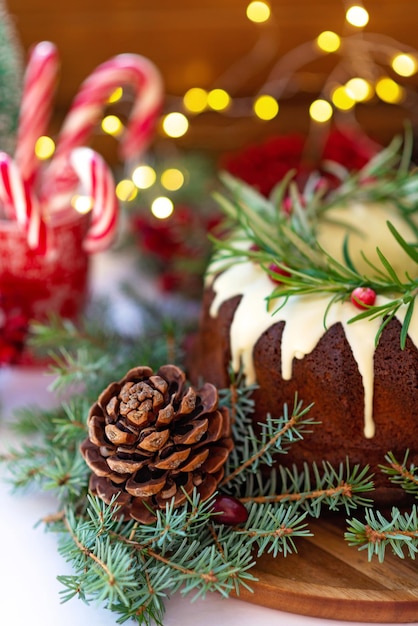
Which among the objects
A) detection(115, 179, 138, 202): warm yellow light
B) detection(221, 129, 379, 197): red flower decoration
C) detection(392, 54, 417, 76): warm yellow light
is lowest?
detection(115, 179, 138, 202): warm yellow light

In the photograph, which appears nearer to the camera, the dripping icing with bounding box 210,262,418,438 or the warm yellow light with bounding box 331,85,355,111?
the dripping icing with bounding box 210,262,418,438

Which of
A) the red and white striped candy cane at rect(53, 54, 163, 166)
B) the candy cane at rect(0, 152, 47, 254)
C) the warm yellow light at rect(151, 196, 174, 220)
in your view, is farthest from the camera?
the warm yellow light at rect(151, 196, 174, 220)

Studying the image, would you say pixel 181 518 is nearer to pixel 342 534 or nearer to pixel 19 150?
pixel 342 534

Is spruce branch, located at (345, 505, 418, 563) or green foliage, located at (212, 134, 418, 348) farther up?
green foliage, located at (212, 134, 418, 348)

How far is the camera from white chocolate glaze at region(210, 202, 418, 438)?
2.51ft

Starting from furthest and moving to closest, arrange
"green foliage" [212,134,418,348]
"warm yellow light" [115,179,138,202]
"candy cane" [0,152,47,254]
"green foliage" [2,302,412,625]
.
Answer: "warm yellow light" [115,179,138,202], "candy cane" [0,152,47,254], "green foliage" [212,134,418,348], "green foliage" [2,302,412,625]

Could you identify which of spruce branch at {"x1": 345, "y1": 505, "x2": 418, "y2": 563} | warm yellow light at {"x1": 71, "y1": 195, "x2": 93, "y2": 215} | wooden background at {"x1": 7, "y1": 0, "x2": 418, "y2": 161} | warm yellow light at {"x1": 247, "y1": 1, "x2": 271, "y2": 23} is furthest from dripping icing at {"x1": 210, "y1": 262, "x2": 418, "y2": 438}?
wooden background at {"x1": 7, "y1": 0, "x2": 418, "y2": 161}

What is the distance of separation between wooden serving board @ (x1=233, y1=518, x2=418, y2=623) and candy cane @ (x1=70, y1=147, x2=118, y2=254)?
50 centimetres

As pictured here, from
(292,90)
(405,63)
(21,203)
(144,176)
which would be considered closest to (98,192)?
(21,203)

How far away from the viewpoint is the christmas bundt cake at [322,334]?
0.77 meters

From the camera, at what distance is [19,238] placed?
3.44 feet

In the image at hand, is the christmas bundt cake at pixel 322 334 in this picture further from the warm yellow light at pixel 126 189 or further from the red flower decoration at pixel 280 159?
the warm yellow light at pixel 126 189

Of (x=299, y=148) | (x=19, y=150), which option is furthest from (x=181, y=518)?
(x=299, y=148)

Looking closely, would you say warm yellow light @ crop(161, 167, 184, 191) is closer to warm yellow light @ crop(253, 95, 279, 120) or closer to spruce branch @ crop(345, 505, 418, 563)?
warm yellow light @ crop(253, 95, 279, 120)
